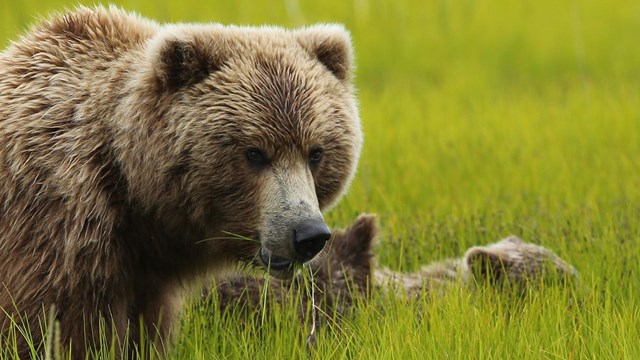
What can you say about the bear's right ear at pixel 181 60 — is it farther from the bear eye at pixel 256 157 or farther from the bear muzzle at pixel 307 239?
the bear muzzle at pixel 307 239

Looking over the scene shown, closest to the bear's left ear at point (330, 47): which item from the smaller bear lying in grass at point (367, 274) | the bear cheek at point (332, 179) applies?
the bear cheek at point (332, 179)

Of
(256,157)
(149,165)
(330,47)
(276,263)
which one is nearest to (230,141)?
(256,157)

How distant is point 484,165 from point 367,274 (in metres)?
2.70

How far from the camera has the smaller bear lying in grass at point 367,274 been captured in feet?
17.5

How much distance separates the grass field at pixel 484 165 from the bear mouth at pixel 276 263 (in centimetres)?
31

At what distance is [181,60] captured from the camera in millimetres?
4234

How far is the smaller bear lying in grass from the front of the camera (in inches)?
210

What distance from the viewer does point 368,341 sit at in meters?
4.36

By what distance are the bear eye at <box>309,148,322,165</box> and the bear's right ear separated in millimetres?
502

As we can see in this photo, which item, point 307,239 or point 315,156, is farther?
point 315,156

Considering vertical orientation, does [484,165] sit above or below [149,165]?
below

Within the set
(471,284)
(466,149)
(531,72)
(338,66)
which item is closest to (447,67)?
(531,72)

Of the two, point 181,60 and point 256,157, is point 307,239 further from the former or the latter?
point 181,60

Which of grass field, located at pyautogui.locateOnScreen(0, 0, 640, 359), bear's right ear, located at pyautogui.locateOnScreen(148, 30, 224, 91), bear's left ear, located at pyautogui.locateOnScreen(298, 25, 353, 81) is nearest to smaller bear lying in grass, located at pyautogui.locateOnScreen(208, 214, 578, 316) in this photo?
grass field, located at pyautogui.locateOnScreen(0, 0, 640, 359)
